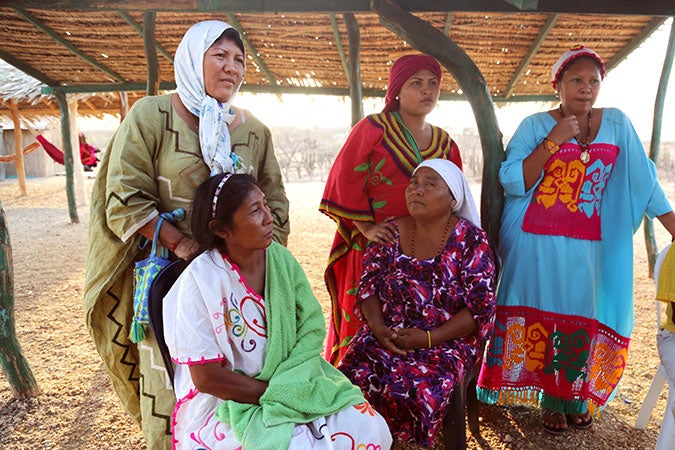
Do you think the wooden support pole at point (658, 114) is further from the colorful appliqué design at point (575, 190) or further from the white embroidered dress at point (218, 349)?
the white embroidered dress at point (218, 349)

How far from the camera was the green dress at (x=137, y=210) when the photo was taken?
2037 millimetres

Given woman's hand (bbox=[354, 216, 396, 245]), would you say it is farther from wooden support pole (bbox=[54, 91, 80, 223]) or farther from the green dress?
wooden support pole (bbox=[54, 91, 80, 223])

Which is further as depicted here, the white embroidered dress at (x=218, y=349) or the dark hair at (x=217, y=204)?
the dark hair at (x=217, y=204)

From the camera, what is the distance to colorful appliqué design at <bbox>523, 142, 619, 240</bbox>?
2.65 m

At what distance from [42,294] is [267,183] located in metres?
4.25

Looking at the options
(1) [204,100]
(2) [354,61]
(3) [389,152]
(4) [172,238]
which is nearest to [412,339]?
(3) [389,152]

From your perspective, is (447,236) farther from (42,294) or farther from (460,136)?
(460,136)

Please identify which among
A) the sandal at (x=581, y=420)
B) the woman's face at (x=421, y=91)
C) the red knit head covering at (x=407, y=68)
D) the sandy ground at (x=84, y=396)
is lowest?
the sandy ground at (x=84, y=396)

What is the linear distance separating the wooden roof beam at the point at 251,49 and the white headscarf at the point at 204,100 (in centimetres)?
271

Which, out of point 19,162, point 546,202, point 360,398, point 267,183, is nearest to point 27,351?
point 267,183

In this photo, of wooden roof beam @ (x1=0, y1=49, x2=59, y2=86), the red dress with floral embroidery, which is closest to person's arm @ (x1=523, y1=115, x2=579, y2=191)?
the red dress with floral embroidery

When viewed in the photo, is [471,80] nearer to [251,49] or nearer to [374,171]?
[374,171]

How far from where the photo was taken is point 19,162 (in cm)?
1416

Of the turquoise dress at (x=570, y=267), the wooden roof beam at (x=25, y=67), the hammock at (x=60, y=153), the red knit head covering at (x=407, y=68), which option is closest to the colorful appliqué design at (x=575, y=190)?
the turquoise dress at (x=570, y=267)
